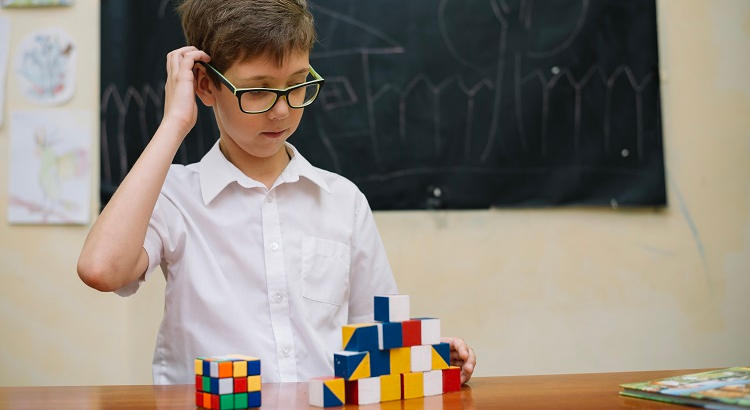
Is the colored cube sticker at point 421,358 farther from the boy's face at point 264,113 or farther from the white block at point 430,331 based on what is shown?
the boy's face at point 264,113

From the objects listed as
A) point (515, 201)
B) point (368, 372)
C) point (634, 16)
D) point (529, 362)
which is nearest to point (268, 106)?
point (368, 372)

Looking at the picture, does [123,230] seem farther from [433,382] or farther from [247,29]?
[433,382]

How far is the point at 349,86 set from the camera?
8.06 feet

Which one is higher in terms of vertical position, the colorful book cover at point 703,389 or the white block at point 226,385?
the white block at point 226,385

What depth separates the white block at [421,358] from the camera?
3.25 ft

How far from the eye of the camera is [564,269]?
2479 millimetres

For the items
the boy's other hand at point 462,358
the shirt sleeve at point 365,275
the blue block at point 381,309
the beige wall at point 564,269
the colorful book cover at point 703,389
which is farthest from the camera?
the beige wall at point 564,269

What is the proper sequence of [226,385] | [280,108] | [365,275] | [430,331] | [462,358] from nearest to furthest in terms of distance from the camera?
[226,385] → [430,331] → [462,358] → [280,108] → [365,275]

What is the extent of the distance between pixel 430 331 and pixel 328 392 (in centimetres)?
17

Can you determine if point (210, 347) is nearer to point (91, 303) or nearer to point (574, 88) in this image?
point (91, 303)

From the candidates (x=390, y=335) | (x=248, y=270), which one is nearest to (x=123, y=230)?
(x=248, y=270)

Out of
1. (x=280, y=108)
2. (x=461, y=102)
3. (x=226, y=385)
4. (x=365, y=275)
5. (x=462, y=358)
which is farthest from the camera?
(x=461, y=102)

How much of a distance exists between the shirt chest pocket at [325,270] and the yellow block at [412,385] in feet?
1.49

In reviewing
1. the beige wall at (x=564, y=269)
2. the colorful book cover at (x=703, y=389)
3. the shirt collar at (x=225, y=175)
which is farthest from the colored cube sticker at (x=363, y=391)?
the beige wall at (x=564, y=269)
